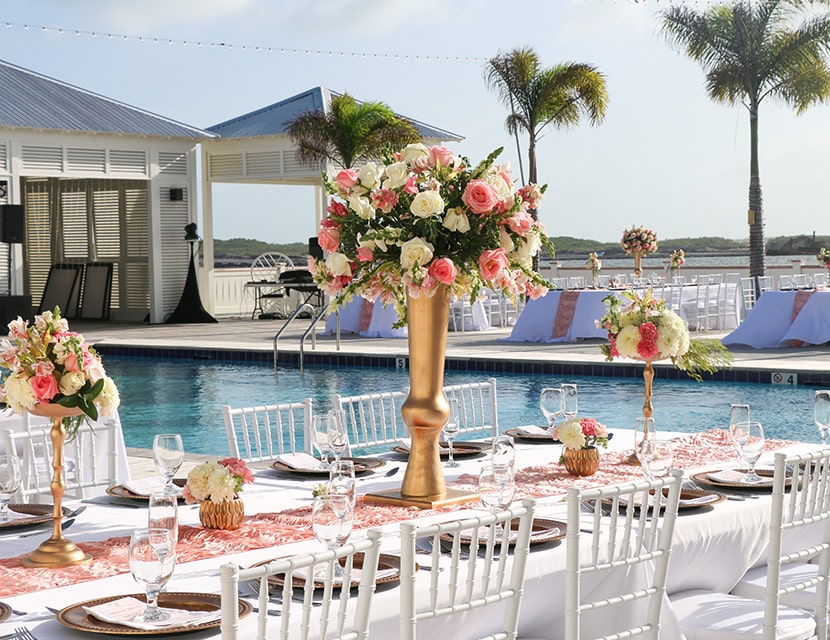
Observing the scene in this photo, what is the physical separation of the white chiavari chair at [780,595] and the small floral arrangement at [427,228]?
36.7 inches

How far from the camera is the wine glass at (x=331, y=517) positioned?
2.58 meters

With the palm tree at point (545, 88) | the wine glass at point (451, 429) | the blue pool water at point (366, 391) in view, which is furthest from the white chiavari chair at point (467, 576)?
the palm tree at point (545, 88)

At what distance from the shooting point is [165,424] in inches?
416

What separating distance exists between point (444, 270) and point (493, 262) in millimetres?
138

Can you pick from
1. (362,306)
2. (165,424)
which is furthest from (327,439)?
(362,306)

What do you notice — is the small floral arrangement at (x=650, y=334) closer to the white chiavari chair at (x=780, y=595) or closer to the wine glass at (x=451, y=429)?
the wine glass at (x=451, y=429)

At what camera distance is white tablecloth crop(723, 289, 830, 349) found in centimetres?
1457

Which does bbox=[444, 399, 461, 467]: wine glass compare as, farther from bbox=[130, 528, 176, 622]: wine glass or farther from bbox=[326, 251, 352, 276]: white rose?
bbox=[130, 528, 176, 622]: wine glass

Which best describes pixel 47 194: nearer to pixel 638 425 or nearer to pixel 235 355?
pixel 235 355

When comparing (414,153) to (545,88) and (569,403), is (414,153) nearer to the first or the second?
(569,403)

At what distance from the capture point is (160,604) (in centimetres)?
260

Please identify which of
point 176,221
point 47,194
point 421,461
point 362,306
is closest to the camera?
point 421,461

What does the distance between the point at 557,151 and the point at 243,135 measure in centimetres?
1707

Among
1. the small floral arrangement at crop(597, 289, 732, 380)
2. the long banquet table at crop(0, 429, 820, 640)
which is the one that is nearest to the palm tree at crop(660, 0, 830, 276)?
the small floral arrangement at crop(597, 289, 732, 380)
